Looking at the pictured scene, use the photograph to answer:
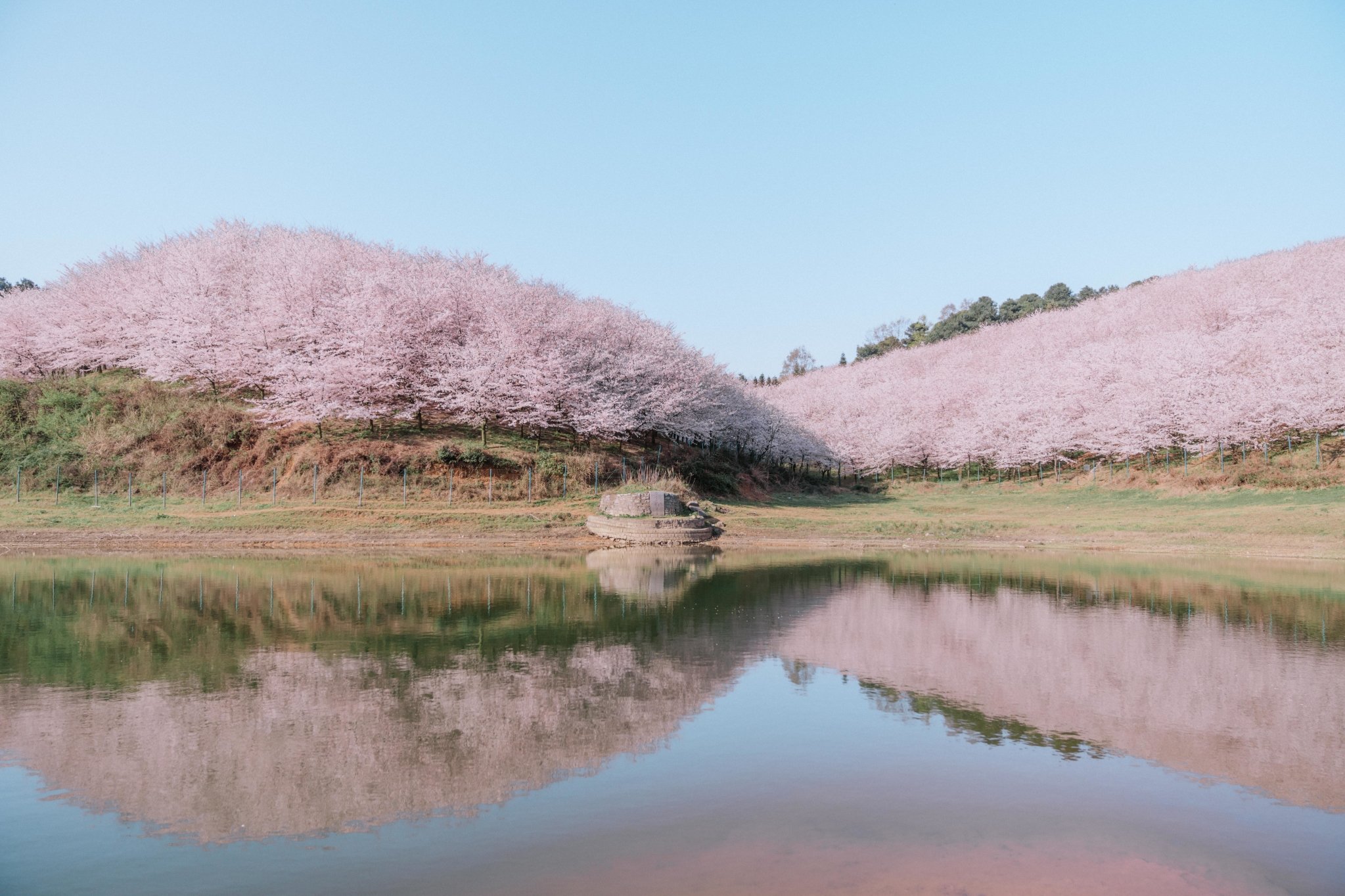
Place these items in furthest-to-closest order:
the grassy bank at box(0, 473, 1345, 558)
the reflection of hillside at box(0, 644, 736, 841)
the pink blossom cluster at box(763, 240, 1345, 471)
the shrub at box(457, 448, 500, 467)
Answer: the pink blossom cluster at box(763, 240, 1345, 471) → the shrub at box(457, 448, 500, 467) → the grassy bank at box(0, 473, 1345, 558) → the reflection of hillside at box(0, 644, 736, 841)

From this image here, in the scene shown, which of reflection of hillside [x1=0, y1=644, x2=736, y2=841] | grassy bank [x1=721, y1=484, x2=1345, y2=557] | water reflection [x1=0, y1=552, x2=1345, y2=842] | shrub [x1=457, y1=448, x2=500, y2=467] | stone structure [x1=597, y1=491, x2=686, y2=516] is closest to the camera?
reflection of hillside [x1=0, y1=644, x2=736, y2=841]

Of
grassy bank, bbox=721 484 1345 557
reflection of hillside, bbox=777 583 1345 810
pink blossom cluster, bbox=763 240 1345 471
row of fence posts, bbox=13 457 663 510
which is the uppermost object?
pink blossom cluster, bbox=763 240 1345 471

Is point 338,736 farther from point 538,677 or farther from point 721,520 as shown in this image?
point 721,520

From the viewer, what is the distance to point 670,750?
1030 cm

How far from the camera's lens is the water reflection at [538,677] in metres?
9.20

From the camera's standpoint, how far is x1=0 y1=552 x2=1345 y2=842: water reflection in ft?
30.2

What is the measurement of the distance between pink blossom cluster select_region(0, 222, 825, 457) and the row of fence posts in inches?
222

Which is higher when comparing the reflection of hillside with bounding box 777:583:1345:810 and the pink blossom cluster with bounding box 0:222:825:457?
the pink blossom cluster with bounding box 0:222:825:457

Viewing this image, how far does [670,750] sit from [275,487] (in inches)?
1665

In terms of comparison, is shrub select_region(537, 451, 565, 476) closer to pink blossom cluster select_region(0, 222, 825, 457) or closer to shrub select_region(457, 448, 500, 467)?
shrub select_region(457, 448, 500, 467)

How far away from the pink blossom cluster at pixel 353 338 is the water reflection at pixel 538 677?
2972 centimetres

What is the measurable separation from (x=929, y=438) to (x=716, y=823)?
292 ft

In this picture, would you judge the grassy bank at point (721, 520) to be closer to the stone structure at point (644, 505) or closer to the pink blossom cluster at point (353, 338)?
the stone structure at point (644, 505)

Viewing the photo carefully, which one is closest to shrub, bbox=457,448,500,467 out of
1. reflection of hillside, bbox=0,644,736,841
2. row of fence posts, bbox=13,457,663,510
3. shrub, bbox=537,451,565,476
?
row of fence posts, bbox=13,457,663,510
